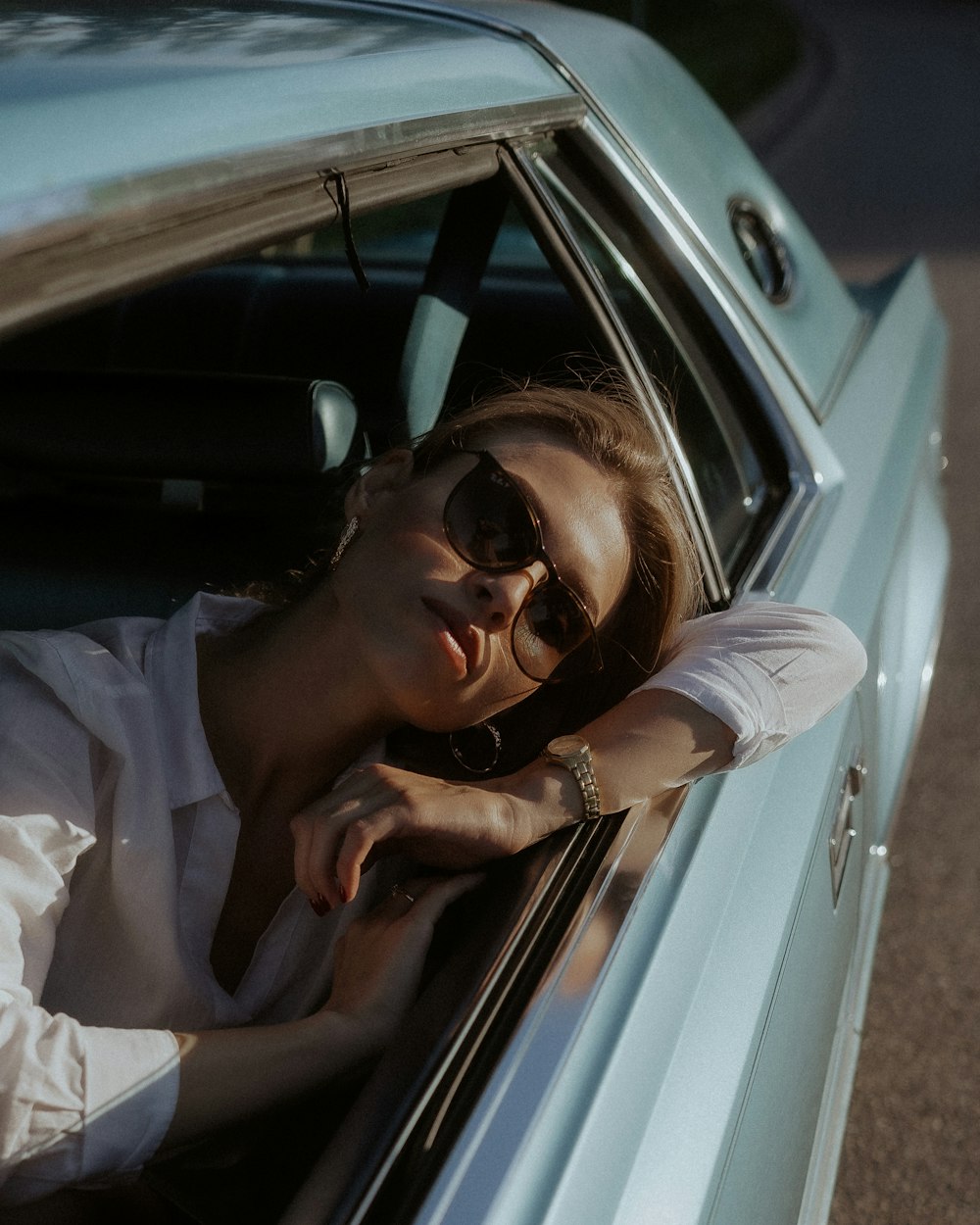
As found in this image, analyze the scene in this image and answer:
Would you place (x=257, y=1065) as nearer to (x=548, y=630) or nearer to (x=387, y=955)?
(x=387, y=955)

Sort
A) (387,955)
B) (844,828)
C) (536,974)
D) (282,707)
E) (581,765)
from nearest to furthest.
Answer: (536,974), (387,955), (581,765), (282,707), (844,828)

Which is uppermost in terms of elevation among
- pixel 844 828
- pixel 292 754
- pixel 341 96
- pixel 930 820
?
pixel 341 96

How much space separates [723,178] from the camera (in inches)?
95.6

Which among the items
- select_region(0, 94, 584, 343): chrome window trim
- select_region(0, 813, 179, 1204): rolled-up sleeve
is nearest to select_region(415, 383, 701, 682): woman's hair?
select_region(0, 94, 584, 343): chrome window trim

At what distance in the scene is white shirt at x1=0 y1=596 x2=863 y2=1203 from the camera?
1.10 meters

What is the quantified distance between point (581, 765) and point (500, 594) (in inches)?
8.0

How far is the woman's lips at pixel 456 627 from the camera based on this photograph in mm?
1469

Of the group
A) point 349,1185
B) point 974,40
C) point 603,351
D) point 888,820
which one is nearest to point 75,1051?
point 349,1185

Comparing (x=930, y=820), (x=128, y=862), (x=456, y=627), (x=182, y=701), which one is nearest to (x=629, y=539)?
(x=456, y=627)

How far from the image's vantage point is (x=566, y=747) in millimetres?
1482

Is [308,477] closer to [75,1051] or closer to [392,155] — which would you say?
[392,155]

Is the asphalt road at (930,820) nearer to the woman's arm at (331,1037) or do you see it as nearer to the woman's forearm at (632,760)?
the woman's forearm at (632,760)

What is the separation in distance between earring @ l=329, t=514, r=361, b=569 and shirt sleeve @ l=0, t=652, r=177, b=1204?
475 millimetres

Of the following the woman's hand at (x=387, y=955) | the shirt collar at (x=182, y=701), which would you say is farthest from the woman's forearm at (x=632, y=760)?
the shirt collar at (x=182, y=701)
